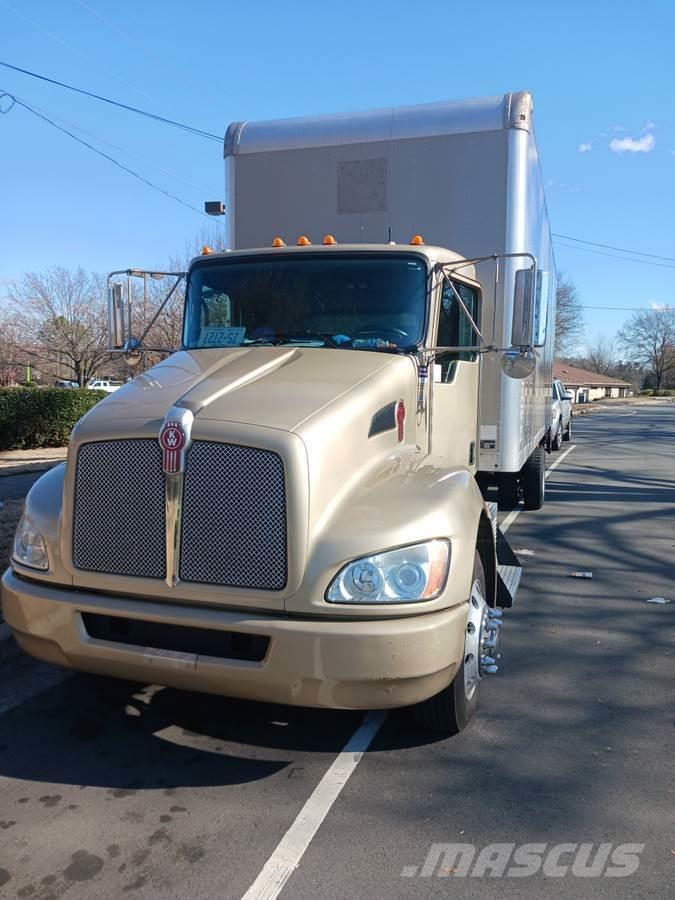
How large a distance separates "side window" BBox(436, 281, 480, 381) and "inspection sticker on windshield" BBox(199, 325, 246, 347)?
1243mm

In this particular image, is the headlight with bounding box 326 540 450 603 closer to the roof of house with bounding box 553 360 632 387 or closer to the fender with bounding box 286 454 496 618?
the fender with bounding box 286 454 496 618

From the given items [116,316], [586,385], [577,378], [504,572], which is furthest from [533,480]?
[577,378]

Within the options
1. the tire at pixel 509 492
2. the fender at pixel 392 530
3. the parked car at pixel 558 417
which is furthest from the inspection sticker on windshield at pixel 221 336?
the parked car at pixel 558 417

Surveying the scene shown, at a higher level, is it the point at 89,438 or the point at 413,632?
the point at 89,438

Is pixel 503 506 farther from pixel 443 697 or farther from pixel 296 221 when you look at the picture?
pixel 443 697

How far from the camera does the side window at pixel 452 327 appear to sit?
15.4ft

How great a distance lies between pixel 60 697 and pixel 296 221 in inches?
165

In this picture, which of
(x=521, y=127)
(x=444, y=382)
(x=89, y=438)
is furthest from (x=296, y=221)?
(x=89, y=438)

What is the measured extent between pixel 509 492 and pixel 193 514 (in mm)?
7159

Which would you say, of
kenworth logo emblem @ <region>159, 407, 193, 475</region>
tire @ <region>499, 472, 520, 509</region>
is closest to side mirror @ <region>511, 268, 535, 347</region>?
kenworth logo emblem @ <region>159, 407, 193, 475</region>

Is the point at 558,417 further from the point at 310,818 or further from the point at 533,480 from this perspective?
the point at 310,818

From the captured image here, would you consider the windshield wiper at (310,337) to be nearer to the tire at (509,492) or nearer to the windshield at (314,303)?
the windshield at (314,303)

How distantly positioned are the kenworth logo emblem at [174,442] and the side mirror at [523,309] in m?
2.23

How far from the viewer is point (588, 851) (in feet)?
9.21
